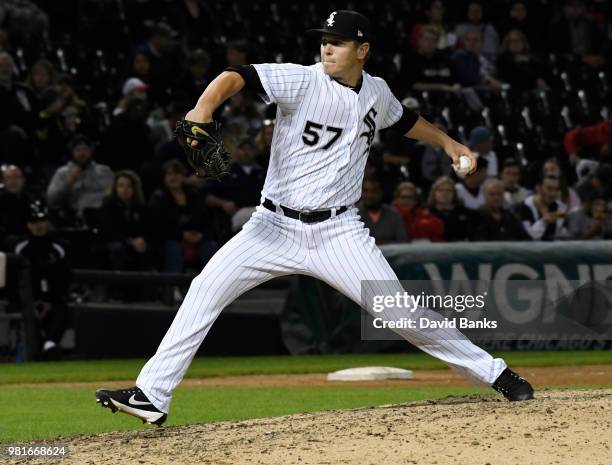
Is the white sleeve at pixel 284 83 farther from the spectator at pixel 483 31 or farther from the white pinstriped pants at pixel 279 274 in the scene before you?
the spectator at pixel 483 31

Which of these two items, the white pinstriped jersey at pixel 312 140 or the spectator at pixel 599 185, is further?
the spectator at pixel 599 185

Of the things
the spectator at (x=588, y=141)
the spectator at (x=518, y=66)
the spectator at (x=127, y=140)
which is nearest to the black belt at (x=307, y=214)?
the spectator at (x=127, y=140)

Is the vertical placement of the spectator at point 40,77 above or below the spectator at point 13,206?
above

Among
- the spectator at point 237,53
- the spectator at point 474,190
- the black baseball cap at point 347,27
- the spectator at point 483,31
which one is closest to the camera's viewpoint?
the black baseball cap at point 347,27

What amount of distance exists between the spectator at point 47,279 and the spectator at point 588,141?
22.7 feet

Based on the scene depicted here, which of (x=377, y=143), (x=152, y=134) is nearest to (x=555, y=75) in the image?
(x=377, y=143)

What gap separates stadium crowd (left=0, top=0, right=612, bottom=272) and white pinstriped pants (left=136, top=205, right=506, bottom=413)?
21.0 feet

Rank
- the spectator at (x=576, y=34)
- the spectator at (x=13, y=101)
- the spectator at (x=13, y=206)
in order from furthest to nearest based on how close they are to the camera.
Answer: the spectator at (x=576, y=34) < the spectator at (x=13, y=101) < the spectator at (x=13, y=206)

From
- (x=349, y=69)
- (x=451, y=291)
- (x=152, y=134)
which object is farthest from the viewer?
(x=152, y=134)

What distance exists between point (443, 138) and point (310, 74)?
3.14 ft

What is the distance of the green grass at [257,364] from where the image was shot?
1111 centimetres

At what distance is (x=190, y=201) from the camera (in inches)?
533

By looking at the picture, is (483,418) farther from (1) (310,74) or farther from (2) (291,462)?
(1) (310,74)

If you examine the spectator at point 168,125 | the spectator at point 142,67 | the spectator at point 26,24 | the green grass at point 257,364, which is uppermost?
the spectator at point 26,24
